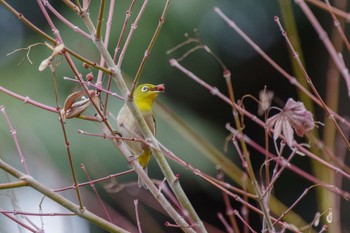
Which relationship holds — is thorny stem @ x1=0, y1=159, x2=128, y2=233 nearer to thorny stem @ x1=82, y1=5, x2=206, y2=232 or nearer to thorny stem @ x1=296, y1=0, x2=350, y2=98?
thorny stem @ x1=82, y1=5, x2=206, y2=232

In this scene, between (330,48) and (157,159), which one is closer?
(330,48)

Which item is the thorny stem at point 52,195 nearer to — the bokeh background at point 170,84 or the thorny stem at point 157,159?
the thorny stem at point 157,159

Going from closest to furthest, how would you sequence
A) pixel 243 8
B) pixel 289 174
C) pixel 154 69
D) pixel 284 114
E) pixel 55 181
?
pixel 284 114, pixel 55 181, pixel 154 69, pixel 289 174, pixel 243 8

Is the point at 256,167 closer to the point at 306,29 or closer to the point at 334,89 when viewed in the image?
the point at 306,29

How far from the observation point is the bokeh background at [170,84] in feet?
9.59

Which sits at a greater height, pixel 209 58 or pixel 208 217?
pixel 209 58

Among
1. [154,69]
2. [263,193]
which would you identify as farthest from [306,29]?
[263,193]

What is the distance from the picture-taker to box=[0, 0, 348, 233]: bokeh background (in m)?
2.92

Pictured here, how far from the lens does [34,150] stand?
264 cm

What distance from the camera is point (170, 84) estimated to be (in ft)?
12.1

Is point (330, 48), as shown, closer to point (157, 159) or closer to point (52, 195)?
point (157, 159)

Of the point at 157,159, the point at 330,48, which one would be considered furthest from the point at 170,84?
the point at 330,48

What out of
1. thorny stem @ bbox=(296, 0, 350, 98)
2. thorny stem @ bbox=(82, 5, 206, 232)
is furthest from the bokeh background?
thorny stem @ bbox=(296, 0, 350, 98)

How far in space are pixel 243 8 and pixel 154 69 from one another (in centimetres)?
88
